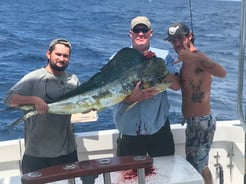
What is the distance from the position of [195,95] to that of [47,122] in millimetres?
947

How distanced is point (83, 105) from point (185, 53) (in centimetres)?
74

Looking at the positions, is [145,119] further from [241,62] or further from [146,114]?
[241,62]

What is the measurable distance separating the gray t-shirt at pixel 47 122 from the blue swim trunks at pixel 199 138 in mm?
788

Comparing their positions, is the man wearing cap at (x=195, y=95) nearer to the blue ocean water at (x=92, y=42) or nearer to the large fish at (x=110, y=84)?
the large fish at (x=110, y=84)

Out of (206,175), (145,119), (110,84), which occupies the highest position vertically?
(110,84)

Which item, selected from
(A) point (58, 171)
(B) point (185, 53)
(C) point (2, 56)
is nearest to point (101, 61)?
(C) point (2, 56)

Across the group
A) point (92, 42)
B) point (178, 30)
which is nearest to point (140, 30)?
point (178, 30)

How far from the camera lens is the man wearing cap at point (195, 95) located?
281 cm

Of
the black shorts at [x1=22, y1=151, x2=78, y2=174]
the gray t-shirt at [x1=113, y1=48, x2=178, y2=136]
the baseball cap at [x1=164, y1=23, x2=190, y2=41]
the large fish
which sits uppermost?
the baseball cap at [x1=164, y1=23, x2=190, y2=41]

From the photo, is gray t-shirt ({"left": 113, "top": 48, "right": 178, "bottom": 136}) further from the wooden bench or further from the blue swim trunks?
the wooden bench

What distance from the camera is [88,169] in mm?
2037

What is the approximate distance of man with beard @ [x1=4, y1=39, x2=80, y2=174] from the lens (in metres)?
2.65

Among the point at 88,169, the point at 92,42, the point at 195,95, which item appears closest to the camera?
the point at 88,169

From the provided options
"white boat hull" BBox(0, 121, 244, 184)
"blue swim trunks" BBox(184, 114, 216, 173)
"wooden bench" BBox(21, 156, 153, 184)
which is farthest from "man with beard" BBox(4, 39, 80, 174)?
"blue swim trunks" BBox(184, 114, 216, 173)
